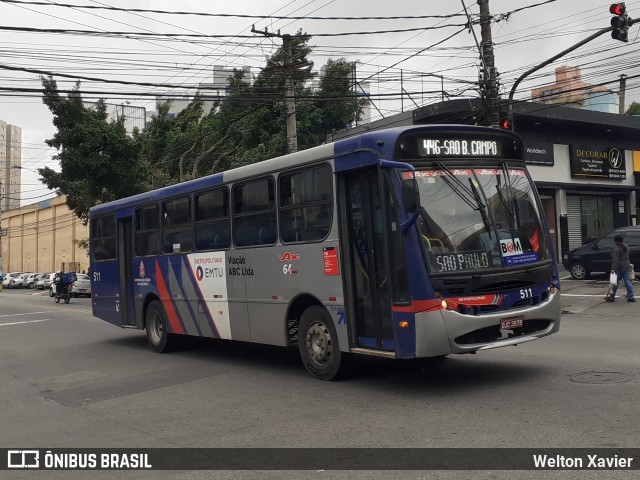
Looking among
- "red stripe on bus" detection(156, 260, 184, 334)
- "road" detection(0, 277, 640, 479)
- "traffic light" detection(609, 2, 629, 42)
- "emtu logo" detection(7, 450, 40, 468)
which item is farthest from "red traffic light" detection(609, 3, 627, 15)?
"emtu logo" detection(7, 450, 40, 468)

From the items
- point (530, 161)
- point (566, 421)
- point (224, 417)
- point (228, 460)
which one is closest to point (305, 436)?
point (228, 460)

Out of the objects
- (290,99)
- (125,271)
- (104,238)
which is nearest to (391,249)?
(125,271)

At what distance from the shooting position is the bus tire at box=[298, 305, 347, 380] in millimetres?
8500

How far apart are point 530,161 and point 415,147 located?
21899mm

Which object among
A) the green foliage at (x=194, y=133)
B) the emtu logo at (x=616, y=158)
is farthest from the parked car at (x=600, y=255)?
A: the emtu logo at (x=616, y=158)

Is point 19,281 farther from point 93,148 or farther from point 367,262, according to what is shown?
point 367,262

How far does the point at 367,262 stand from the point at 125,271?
739cm

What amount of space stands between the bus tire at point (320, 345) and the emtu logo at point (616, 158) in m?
26.4

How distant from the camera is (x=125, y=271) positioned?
13867mm

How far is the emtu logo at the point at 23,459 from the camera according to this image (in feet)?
20.3

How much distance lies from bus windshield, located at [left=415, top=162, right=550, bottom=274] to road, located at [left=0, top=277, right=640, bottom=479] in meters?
1.49

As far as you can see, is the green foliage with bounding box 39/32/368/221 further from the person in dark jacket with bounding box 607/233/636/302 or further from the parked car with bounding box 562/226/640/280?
the person in dark jacket with bounding box 607/233/636/302

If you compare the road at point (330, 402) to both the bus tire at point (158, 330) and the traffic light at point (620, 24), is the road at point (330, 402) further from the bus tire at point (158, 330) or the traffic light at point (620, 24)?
the traffic light at point (620, 24)

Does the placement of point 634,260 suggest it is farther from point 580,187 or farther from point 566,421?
point 566,421
